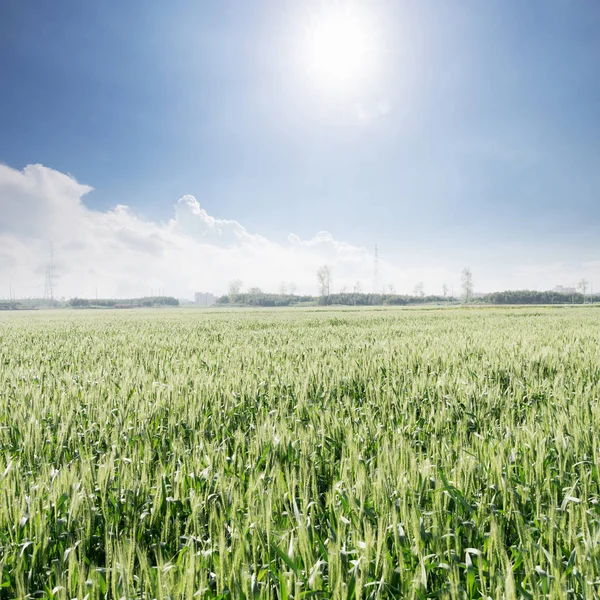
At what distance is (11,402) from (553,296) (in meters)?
191

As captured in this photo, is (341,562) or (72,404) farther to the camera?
(72,404)

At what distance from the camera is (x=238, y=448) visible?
3285 millimetres

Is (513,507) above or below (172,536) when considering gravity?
above

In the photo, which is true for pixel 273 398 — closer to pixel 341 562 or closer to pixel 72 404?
pixel 72 404

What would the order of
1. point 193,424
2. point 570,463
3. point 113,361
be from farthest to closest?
point 113,361, point 193,424, point 570,463

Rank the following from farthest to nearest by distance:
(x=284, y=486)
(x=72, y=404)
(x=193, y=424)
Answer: (x=72, y=404), (x=193, y=424), (x=284, y=486)

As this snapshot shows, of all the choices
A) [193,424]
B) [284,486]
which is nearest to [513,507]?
[284,486]

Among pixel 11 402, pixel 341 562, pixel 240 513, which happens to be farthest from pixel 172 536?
pixel 11 402

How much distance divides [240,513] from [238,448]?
1183 mm

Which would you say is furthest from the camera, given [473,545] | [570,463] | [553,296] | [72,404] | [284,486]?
[553,296]

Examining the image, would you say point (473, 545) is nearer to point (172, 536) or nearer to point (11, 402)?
Answer: point (172, 536)

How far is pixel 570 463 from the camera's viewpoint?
2812 millimetres

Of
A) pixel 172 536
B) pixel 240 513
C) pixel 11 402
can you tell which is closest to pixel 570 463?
pixel 240 513

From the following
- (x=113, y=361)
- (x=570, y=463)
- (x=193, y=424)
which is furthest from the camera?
(x=113, y=361)
